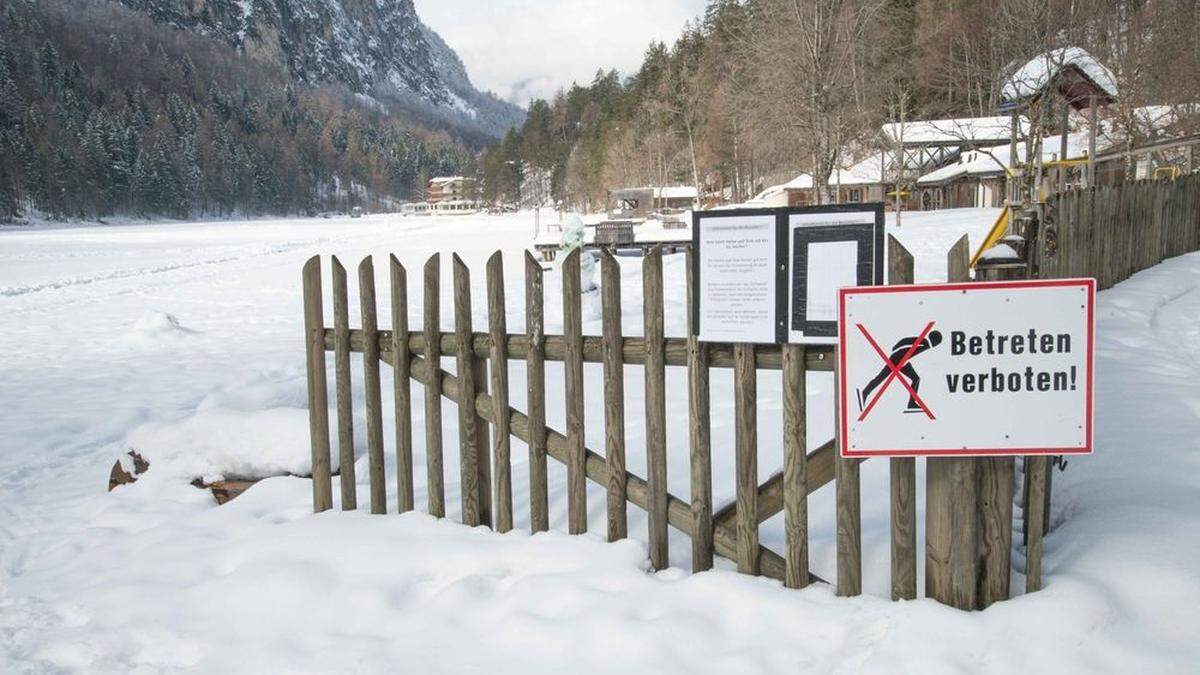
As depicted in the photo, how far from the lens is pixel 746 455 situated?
11.5 ft

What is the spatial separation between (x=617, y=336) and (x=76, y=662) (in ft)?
8.06

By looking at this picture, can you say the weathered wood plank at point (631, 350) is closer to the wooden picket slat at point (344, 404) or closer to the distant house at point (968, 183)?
the wooden picket slat at point (344, 404)

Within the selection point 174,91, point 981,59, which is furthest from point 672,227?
point 174,91

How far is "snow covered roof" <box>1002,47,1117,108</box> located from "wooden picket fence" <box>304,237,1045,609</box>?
2495 centimetres

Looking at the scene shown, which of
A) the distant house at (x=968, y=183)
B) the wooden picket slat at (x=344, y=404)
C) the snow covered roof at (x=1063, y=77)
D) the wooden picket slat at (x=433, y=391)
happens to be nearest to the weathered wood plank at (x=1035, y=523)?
the wooden picket slat at (x=433, y=391)

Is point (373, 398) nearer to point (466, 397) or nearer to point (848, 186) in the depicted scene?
point (466, 397)

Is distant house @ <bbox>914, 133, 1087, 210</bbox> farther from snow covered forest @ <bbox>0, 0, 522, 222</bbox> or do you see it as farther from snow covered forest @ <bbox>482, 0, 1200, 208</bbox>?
snow covered forest @ <bbox>0, 0, 522, 222</bbox>

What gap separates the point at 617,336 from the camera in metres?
3.72

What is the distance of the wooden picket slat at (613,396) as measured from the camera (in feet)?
11.9

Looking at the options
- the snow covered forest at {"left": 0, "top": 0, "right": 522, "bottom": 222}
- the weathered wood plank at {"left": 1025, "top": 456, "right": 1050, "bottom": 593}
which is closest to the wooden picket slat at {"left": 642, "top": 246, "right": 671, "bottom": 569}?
the weathered wood plank at {"left": 1025, "top": 456, "right": 1050, "bottom": 593}

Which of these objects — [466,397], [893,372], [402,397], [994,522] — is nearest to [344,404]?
[402,397]

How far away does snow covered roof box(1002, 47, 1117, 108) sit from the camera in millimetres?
25062

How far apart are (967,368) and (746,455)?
89 cm

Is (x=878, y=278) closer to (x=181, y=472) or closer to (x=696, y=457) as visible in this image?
(x=696, y=457)
